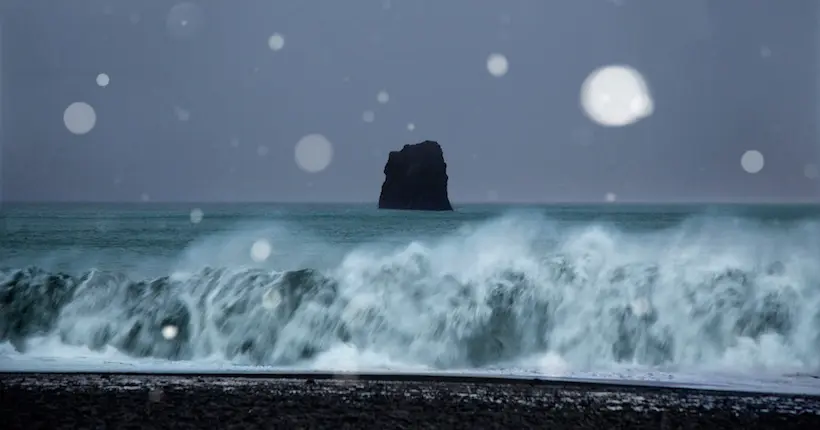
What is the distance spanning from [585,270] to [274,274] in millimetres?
3041

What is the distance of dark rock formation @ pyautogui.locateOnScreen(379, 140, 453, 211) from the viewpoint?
2977 centimetres

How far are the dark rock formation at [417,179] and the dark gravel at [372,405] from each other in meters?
24.9

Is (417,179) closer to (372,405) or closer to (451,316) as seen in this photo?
(451,316)

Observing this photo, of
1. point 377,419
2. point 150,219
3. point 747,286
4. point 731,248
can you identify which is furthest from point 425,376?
point 150,219

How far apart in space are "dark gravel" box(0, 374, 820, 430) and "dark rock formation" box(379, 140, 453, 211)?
979 inches

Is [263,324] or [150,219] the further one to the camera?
[150,219]

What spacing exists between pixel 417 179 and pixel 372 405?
25.9m

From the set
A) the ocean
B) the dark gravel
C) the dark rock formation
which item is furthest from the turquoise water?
the dark rock formation

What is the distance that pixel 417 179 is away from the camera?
2997 centimetres

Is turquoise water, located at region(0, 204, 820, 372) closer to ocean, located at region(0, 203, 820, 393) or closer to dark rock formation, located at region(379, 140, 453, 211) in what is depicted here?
ocean, located at region(0, 203, 820, 393)

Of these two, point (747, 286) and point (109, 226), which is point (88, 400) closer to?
point (747, 286)

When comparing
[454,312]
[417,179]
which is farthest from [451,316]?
[417,179]

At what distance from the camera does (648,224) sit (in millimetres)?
24234

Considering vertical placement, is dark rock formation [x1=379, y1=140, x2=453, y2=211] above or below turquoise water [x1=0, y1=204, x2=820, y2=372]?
above
